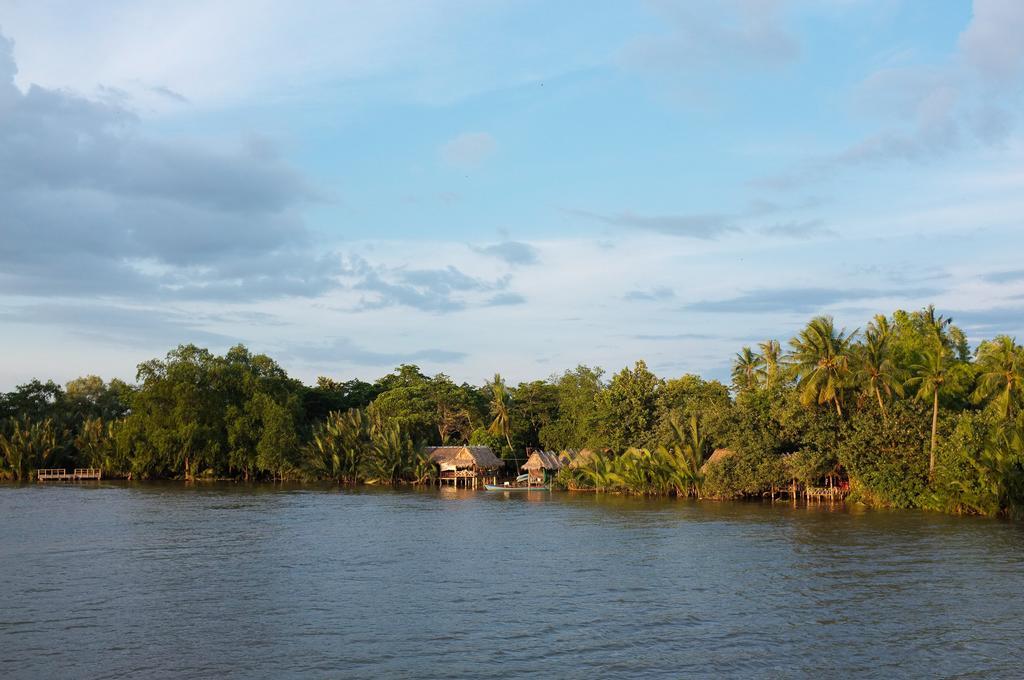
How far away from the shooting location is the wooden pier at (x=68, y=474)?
246 feet

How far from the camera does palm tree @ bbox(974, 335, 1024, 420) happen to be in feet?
126

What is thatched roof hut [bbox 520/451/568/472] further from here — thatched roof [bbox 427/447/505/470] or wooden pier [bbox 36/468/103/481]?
wooden pier [bbox 36/468/103/481]

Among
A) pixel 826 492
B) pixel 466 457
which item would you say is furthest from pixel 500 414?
pixel 826 492

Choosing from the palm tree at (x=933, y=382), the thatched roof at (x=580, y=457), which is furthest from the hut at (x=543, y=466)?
the palm tree at (x=933, y=382)

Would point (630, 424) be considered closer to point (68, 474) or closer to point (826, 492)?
point (826, 492)

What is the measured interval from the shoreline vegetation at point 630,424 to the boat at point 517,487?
1.33m

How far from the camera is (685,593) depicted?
74.0 feet

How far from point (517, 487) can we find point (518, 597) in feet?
126

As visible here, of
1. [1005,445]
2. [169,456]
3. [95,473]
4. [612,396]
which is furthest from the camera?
[95,473]

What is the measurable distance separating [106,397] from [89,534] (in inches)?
2397

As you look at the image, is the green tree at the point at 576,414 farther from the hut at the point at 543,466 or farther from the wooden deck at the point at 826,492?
the wooden deck at the point at 826,492

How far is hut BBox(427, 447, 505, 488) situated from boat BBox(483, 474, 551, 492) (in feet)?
6.99

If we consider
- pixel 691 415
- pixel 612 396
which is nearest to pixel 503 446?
Result: pixel 612 396

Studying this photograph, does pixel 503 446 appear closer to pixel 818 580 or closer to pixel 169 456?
pixel 169 456
